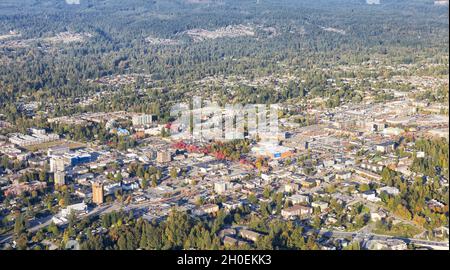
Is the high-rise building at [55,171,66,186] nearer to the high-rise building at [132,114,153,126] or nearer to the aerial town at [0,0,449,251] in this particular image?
the aerial town at [0,0,449,251]

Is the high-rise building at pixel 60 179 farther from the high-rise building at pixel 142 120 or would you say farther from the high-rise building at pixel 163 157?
the high-rise building at pixel 142 120

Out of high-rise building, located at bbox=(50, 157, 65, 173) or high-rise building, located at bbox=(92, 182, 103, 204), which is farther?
high-rise building, located at bbox=(50, 157, 65, 173)

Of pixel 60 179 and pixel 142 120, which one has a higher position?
pixel 60 179

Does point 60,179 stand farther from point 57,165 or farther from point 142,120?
point 142,120

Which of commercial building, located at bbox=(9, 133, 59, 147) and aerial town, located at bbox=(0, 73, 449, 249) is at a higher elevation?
aerial town, located at bbox=(0, 73, 449, 249)

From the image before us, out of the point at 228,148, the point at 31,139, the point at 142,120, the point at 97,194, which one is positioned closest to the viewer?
the point at 97,194

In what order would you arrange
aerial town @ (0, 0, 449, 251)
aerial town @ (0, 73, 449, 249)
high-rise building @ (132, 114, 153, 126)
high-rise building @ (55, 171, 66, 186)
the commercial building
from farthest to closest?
high-rise building @ (132, 114, 153, 126) → the commercial building → high-rise building @ (55, 171, 66, 186) → aerial town @ (0, 73, 449, 249) → aerial town @ (0, 0, 449, 251)

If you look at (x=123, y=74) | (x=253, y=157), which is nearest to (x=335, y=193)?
(x=253, y=157)

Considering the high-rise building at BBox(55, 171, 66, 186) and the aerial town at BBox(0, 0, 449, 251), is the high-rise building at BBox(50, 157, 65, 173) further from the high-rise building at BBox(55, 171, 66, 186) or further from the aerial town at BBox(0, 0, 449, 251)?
the high-rise building at BBox(55, 171, 66, 186)

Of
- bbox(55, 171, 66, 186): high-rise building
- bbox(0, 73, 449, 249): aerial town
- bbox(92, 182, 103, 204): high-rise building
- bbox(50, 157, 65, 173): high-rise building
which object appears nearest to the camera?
bbox(0, 73, 449, 249): aerial town

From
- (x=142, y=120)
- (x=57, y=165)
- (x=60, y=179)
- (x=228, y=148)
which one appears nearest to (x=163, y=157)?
(x=228, y=148)

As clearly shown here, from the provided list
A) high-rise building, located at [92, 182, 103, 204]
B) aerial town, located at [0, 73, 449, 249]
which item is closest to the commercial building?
aerial town, located at [0, 73, 449, 249]
